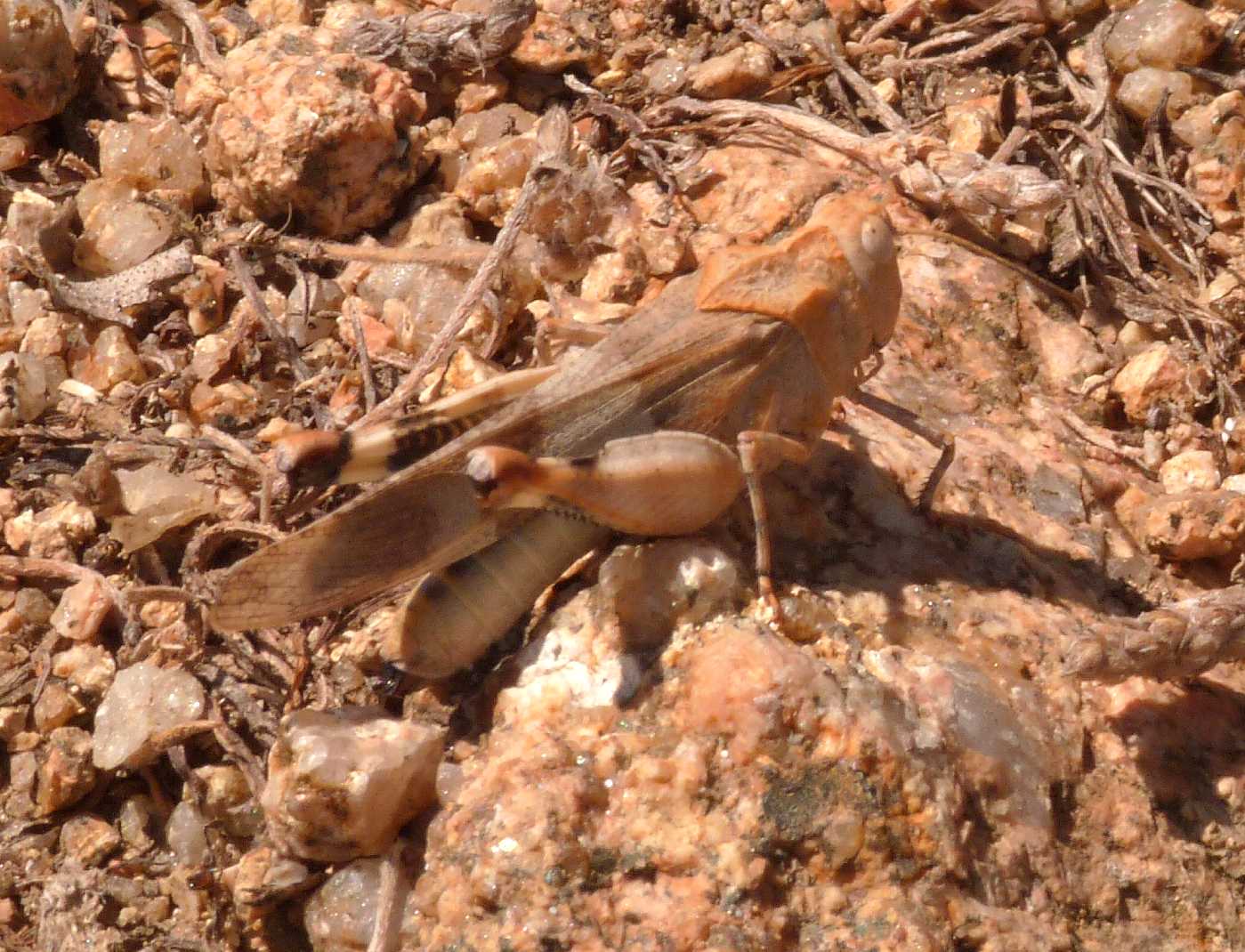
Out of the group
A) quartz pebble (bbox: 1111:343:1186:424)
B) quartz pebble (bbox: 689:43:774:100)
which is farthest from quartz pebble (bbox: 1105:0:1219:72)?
quartz pebble (bbox: 1111:343:1186:424)

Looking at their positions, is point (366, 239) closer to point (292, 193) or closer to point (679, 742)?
point (292, 193)

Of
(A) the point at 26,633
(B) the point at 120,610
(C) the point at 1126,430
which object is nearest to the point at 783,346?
(C) the point at 1126,430

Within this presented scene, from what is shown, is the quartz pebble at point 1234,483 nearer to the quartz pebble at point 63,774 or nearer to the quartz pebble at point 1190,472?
the quartz pebble at point 1190,472

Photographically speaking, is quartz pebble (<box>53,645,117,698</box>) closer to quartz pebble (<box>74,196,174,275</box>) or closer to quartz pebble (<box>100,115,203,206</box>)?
quartz pebble (<box>74,196,174,275</box>)

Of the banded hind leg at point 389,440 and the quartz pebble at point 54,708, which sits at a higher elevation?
the banded hind leg at point 389,440

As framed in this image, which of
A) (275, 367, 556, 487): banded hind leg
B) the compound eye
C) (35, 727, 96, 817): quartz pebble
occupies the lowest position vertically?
(35, 727, 96, 817): quartz pebble

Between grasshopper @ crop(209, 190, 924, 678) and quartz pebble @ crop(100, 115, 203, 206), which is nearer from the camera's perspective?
grasshopper @ crop(209, 190, 924, 678)

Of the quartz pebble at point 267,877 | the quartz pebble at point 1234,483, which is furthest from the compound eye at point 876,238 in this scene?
the quartz pebble at point 267,877
